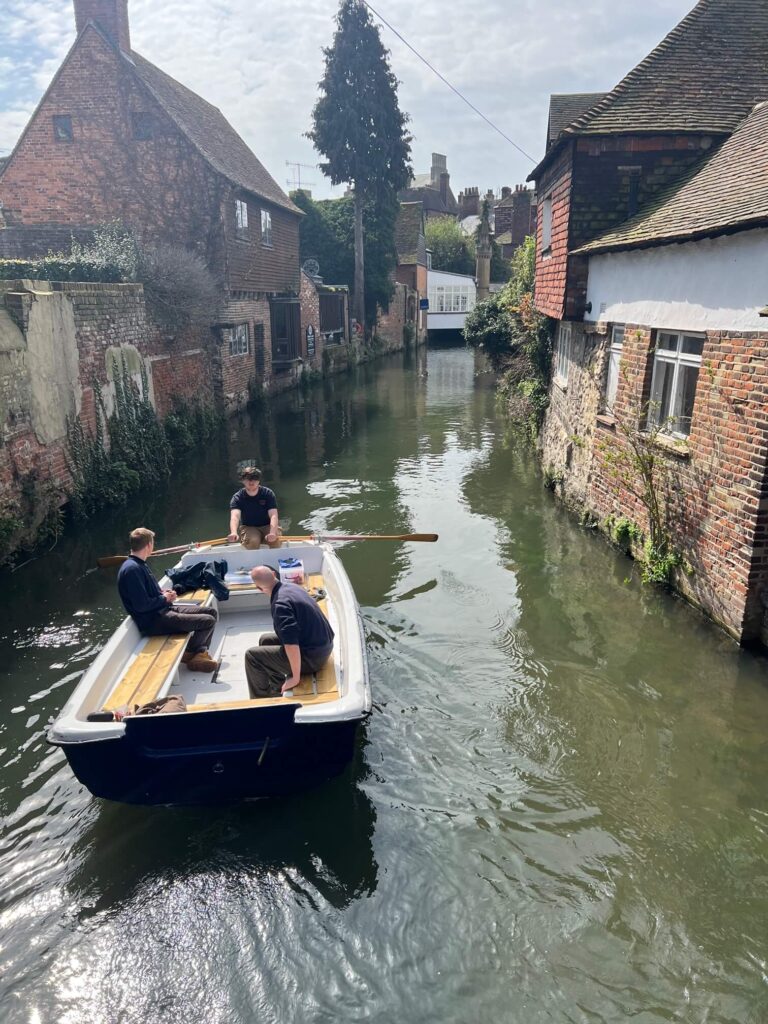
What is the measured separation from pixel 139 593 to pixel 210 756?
1.96m

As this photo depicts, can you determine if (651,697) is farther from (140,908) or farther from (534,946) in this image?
(140,908)

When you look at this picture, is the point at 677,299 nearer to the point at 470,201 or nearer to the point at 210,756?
the point at 210,756

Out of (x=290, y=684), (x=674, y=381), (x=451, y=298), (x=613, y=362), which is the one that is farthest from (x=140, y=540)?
(x=451, y=298)

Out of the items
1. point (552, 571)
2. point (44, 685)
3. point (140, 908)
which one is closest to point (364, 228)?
point (552, 571)

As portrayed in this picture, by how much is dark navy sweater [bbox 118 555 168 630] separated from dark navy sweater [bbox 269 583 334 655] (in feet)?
4.74

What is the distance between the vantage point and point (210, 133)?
925 inches

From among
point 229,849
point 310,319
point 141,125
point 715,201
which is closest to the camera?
point 229,849

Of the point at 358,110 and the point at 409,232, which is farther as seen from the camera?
the point at 409,232

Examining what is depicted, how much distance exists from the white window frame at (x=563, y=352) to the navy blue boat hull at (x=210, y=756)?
1010 cm

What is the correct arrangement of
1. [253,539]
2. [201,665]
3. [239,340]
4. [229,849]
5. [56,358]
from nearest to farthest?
[229,849], [201,665], [253,539], [56,358], [239,340]

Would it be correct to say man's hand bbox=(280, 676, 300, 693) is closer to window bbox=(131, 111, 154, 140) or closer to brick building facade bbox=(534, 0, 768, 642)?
brick building facade bbox=(534, 0, 768, 642)

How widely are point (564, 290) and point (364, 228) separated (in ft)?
97.7

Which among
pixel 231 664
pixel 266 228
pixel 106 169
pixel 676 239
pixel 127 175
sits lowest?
pixel 231 664

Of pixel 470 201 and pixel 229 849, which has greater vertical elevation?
pixel 470 201
